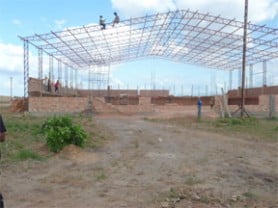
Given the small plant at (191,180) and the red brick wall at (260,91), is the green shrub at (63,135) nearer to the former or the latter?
the small plant at (191,180)

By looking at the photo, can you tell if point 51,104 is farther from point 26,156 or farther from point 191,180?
point 191,180

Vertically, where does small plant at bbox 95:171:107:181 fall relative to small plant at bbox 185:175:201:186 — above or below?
below

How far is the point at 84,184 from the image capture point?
9234 mm

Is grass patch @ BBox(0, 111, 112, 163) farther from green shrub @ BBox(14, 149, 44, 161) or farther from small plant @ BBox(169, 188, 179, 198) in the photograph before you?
small plant @ BBox(169, 188, 179, 198)

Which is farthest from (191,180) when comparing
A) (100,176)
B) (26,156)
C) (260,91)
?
(260,91)

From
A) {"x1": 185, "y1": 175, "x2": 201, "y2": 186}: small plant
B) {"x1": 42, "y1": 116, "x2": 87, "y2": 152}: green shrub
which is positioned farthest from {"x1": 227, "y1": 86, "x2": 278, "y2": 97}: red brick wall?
{"x1": 185, "y1": 175, "x2": 201, "y2": 186}: small plant

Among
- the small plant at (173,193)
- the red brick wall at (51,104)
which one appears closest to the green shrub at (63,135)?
the small plant at (173,193)

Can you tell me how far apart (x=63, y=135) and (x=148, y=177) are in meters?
4.20

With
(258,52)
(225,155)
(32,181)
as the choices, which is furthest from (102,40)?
(32,181)

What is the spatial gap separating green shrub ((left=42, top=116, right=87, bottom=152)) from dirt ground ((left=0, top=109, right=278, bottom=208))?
0.32m

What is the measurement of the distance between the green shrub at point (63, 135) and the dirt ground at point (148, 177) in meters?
0.32

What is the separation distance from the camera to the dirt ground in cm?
782

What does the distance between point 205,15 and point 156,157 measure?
64.6 feet

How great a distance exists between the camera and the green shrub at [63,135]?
1321 cm
